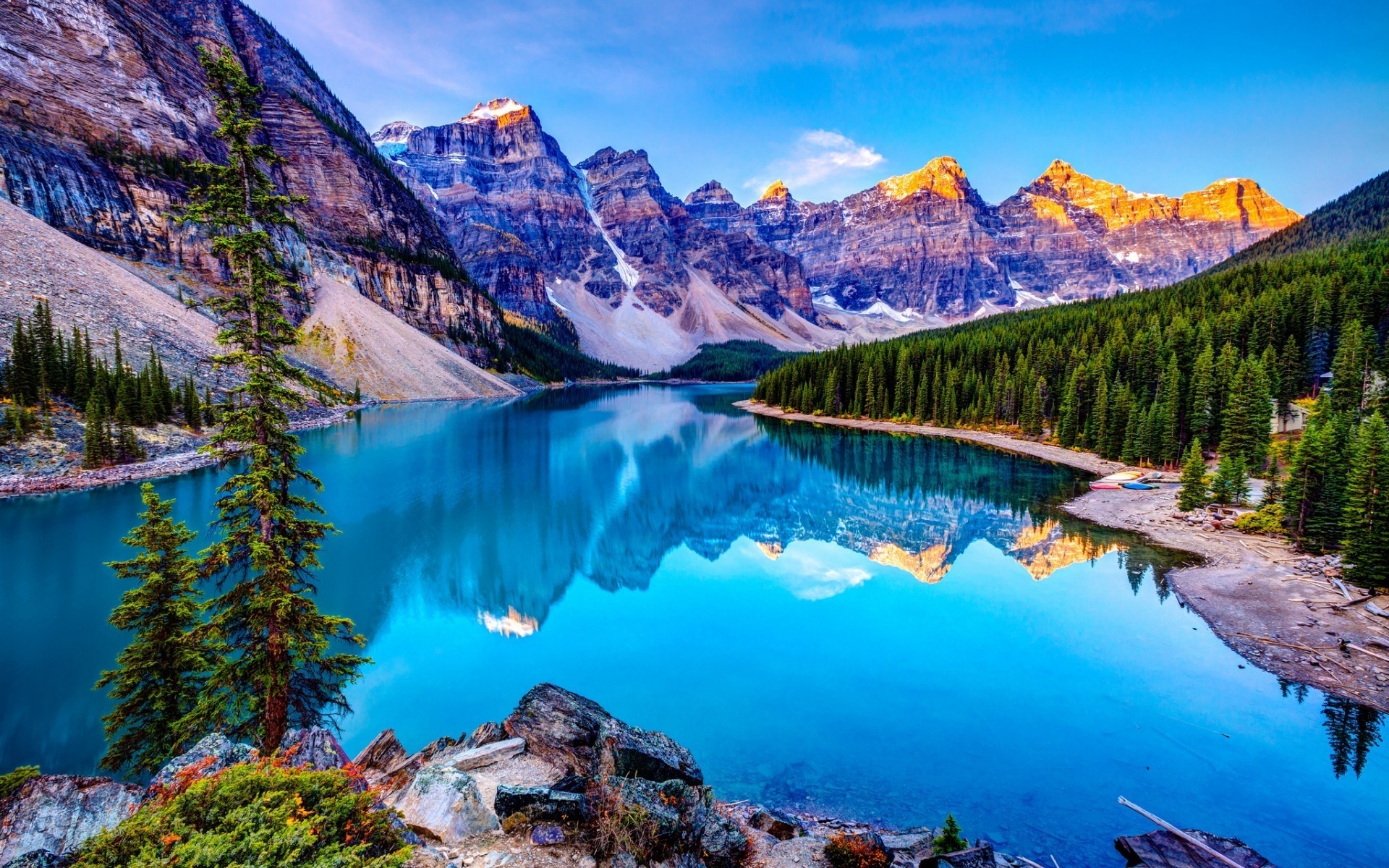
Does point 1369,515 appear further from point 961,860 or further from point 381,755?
point 381,755

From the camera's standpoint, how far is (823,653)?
18.6 m

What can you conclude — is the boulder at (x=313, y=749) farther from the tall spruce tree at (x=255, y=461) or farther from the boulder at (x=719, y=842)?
the boulder at (x=719, y=842)

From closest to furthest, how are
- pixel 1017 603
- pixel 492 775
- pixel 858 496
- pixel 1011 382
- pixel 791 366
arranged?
1. pixel 492 775
2. pixel 1017 603
3. pixel 858 496
4. pixel 1011 382
5. pixel 791 366

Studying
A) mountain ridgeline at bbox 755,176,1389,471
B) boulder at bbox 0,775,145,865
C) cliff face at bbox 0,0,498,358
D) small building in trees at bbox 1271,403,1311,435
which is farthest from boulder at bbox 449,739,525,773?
cliff face at bbox 0,0,498,358

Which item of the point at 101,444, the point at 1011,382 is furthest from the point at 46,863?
the point at 1011,382

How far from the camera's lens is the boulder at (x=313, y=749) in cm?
859

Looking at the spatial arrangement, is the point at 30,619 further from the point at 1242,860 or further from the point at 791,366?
the point at 791,366

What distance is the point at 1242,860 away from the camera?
332 inches

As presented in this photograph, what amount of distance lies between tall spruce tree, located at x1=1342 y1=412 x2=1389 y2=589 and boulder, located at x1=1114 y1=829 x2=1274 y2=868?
63.3 feet

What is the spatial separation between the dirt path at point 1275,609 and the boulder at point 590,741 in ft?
58.7

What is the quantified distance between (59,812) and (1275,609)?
97.6 ft

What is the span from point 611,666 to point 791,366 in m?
90.1

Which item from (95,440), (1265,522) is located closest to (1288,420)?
(1265,522)

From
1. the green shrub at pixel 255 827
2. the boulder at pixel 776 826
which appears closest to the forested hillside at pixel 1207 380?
the boulder at pixel 776 826
